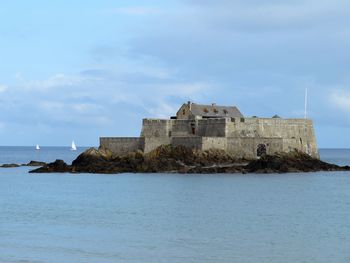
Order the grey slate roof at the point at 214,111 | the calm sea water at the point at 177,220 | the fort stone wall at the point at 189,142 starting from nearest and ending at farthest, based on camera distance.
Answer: the calm sea water at the point at 177,220 < the fort stone wall at the point at 189,142 < the grey slate roof at the point at 214,111

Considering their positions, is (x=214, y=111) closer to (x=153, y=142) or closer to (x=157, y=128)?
(x=157, y=128)

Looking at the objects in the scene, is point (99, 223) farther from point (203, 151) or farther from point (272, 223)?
point (203, 151)

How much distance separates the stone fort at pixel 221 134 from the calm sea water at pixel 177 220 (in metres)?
5.03

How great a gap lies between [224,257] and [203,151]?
29153 millimetres

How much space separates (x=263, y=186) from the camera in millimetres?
38156

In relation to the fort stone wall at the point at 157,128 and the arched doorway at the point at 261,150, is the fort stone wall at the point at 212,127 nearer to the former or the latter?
the fort stone wall at the point at 157,128

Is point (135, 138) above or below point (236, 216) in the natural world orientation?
above

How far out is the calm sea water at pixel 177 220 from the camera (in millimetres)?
18469

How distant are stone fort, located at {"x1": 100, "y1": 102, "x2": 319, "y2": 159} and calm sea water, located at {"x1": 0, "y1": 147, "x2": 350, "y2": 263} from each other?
503 cm

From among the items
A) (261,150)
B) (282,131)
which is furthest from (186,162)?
(282,131)

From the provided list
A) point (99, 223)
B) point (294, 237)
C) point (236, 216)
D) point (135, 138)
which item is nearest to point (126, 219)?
point (99, 223)

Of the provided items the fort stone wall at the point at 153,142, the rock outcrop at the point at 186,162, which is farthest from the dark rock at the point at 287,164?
the fort stone wall at the point at 153,142

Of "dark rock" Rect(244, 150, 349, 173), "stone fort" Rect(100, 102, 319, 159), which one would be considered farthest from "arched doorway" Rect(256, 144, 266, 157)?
"dark rock" Rect(244, 150, 349, 173)

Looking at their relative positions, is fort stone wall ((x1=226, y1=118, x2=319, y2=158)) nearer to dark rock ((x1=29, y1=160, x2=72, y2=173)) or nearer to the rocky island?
the rocky island
